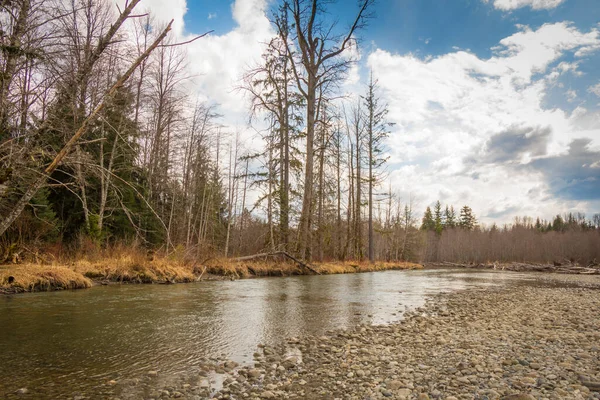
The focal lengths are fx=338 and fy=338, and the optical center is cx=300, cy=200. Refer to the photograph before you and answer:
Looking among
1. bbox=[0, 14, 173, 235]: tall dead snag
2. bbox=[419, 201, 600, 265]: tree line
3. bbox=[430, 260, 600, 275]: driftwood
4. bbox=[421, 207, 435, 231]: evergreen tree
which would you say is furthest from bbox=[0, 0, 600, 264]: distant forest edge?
bbox=[421, 207, 435, 231]: evergreen tree

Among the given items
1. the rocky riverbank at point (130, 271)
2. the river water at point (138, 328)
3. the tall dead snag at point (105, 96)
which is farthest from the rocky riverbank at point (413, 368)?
the rocky riverbank at point (130, 271)

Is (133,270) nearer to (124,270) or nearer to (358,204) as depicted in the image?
(124,270)

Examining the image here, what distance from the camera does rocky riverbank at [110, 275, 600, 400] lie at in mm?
2615

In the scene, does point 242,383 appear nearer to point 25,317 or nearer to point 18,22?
A: point 25,317

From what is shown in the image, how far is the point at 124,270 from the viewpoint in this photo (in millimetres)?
10469

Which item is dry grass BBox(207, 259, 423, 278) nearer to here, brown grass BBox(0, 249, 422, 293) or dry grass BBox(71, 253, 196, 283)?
brown grass BBox(0, 249, 422, 293)

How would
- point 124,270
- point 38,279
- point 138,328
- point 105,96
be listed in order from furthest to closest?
point 124,270, point 38,279, point 138,328, point 105,96

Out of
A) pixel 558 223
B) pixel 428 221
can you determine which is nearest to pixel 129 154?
pixel 428 221

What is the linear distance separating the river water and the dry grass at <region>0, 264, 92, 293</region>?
747 mm

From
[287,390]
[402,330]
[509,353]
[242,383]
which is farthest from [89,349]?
[509,353]

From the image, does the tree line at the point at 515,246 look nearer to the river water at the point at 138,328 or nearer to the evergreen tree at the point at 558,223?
the evergreen tree at the point at 558,223

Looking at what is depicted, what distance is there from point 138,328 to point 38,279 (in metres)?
5.43

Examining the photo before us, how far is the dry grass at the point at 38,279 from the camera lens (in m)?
7.66

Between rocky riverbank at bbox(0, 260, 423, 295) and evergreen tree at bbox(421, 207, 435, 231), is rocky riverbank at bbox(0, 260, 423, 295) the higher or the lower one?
the lower one
